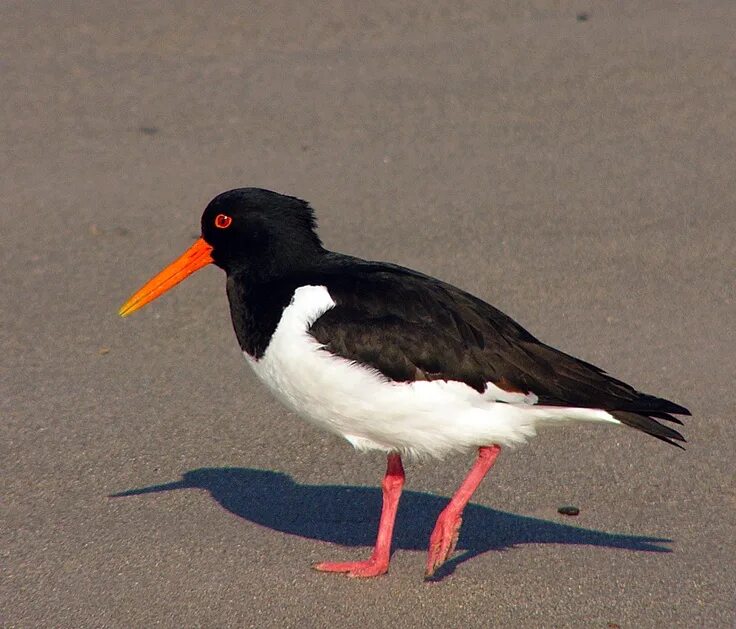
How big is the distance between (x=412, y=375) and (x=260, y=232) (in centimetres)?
102

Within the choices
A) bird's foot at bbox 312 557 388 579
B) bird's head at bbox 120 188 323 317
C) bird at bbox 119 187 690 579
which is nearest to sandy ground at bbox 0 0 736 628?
bird's foot at bbox 312 557 388 579

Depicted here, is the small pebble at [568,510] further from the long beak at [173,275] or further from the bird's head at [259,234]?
the long beak at [173,275]

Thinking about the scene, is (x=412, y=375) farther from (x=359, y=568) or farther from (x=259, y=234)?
(x=259, y=234)

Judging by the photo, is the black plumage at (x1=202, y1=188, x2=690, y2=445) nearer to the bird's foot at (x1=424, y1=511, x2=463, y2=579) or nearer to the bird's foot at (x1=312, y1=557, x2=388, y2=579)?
the bird's foot at (x1=424, y1=511, x2=463, y2=579)

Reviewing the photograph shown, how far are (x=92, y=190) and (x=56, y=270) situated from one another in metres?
1.22

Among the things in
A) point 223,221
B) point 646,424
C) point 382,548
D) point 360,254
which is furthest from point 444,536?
point 360,254

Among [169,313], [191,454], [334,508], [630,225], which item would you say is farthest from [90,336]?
Result: [630,225]

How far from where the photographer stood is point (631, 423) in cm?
527

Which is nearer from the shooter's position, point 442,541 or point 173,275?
point 442,541

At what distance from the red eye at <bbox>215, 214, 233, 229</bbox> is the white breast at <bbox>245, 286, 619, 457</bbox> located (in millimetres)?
658

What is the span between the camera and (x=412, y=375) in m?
5.18

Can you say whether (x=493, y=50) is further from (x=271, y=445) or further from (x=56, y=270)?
(x=271, y=445)

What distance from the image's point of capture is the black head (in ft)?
18.7

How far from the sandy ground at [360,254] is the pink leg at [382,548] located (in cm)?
6
